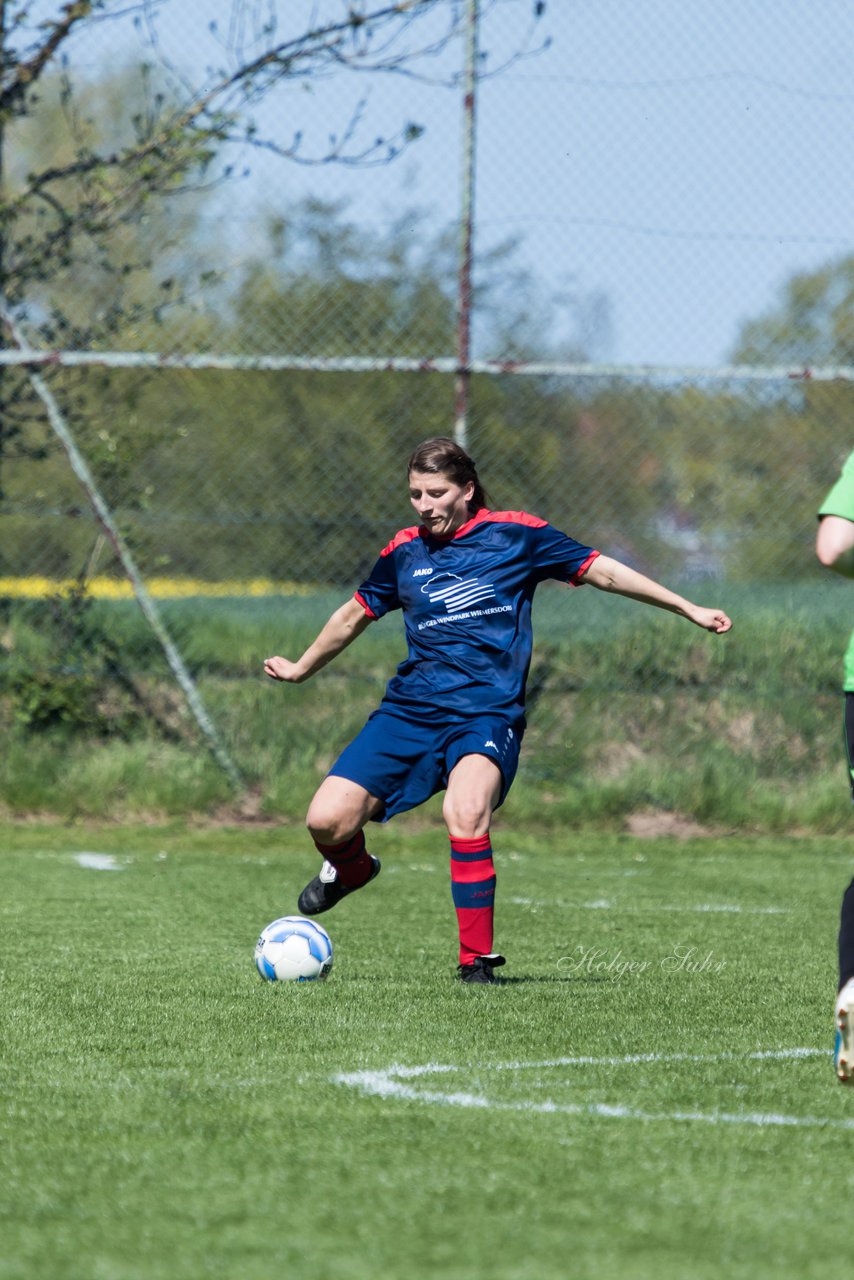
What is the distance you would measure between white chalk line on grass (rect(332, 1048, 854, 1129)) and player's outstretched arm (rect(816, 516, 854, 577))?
1.12 meters

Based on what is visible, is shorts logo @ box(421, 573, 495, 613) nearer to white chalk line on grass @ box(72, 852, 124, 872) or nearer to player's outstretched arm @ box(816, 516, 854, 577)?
player's outstretched arm @ box(816, 516, 854, 577)

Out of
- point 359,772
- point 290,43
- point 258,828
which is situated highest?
point 290,43

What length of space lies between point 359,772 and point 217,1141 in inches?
90.0

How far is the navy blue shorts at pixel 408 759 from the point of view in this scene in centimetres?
529

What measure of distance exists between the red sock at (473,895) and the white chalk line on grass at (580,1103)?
3.72 feet

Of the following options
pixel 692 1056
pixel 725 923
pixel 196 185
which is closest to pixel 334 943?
pixel 725 923

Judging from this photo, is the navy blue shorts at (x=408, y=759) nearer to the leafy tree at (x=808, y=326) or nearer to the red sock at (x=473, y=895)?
the red sock at (x=473, y=895)

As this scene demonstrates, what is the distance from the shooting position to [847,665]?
373 centimetres

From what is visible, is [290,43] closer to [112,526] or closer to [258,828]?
[112,526]

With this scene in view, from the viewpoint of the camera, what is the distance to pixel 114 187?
32.1ft

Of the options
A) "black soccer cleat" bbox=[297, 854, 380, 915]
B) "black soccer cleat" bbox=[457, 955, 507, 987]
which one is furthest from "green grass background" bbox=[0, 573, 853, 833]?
"black soccer cleat" bbox=[457, 955, 507, 987]

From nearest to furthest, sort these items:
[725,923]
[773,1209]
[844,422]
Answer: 1. [773,1209]
2. [725,923]
3. [844,422]

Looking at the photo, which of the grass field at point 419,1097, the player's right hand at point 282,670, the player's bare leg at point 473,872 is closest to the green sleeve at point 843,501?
the grass field at point 419,1097

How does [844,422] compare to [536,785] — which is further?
[844,422]
